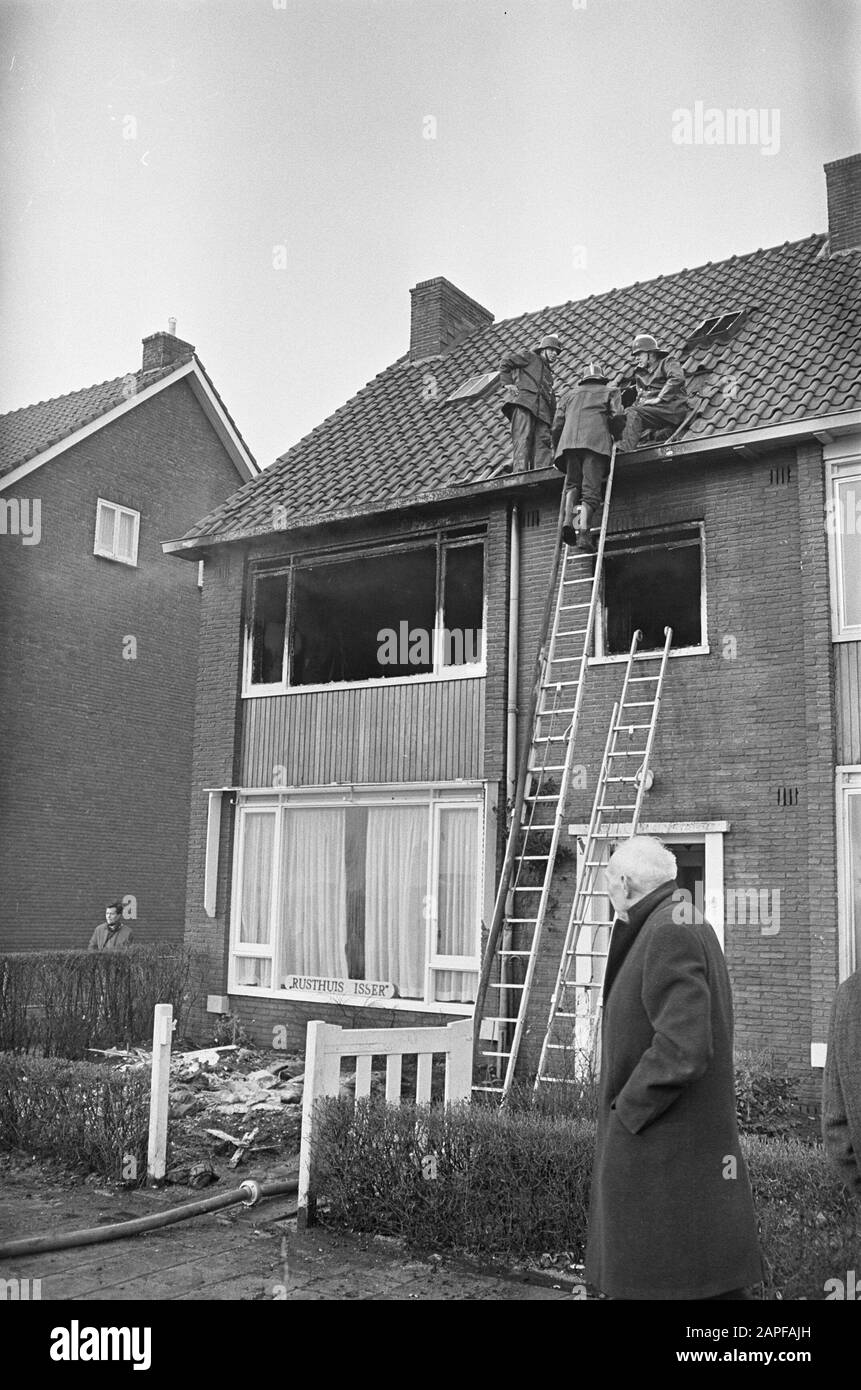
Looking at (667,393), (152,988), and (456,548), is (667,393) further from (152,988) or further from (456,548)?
(152,988)

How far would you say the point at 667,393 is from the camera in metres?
12.2

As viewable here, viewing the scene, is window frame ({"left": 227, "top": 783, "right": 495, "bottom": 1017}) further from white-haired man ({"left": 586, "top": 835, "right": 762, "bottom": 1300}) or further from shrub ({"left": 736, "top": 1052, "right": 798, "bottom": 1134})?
white-haired man ({"left": 586, "top": 835, "right": 762, "bottom": 1300})

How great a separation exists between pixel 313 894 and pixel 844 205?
9880 mm

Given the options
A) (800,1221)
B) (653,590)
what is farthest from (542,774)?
(800,1221)

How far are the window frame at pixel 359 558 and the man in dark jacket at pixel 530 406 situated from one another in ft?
3.11

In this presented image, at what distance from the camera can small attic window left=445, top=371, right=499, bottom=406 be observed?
52.1 feet

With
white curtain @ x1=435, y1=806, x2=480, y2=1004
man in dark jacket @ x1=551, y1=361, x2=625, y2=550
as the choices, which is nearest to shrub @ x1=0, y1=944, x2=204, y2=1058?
white curtain @ x1=435, y1=806, x2=480, y2=1004

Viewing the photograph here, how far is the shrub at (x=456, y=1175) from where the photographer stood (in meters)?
6.16

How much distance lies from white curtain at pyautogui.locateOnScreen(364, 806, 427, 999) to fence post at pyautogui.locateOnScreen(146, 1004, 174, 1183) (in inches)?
201

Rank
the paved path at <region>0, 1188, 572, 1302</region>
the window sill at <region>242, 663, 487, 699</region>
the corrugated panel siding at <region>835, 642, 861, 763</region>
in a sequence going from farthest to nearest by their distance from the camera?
the window sill at <region>242, 663, 487, 699</region> → the corrugated panel siding at <region>835, 642, 861, 763</region> → the paved path at <region>0, 1188, 572, 1302</region>

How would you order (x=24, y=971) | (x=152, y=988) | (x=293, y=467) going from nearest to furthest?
(x=24, y=971)
(x=152, y=988)
(x=293, y=467)
